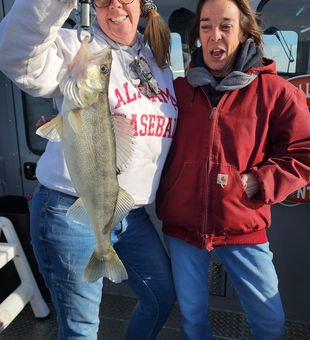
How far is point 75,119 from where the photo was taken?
1542mm

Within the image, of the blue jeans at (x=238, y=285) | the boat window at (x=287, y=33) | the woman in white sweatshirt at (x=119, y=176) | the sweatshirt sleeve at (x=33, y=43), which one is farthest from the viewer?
the boat window at (x=287, y=33)

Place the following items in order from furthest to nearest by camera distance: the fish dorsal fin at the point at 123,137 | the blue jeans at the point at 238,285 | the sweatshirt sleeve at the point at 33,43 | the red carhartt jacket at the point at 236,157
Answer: the blue jeans at the point at 238,285 → the red carhartt jacket at the point at 236,157 → the fish dorsal fin at the point at 123,137 → the sweatshirt sleeve at the point at 33,43

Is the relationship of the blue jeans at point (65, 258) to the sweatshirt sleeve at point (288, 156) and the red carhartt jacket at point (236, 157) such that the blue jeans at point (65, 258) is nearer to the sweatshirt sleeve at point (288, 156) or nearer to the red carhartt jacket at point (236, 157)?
the red carhartt jacket at point (236, 157)

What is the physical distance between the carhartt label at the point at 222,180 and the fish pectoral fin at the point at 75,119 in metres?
0.80

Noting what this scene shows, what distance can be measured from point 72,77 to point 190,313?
141 centimetres

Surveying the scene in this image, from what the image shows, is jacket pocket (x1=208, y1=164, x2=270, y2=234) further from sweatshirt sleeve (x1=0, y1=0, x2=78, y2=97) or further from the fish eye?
sweatshirt sleeve (x1=0, y1=0, x2=78, y2=97)

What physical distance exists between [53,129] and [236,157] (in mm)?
908

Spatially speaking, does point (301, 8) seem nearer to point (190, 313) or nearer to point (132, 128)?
point (132, 128)

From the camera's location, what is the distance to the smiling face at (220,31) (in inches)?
81.7

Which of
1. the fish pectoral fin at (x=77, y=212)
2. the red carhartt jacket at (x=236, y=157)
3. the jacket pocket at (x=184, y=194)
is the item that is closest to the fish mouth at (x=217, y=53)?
the red carhartt jacket at (x=236, y=157)

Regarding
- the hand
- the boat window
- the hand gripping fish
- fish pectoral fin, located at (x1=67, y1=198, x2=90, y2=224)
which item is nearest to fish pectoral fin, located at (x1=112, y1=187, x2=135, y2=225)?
the hand gripping fish

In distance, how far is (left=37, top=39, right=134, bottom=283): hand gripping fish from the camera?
1514mm

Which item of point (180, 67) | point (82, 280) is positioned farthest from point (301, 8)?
point (82, 280)

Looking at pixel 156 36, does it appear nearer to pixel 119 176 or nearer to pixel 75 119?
pixel 119 176
